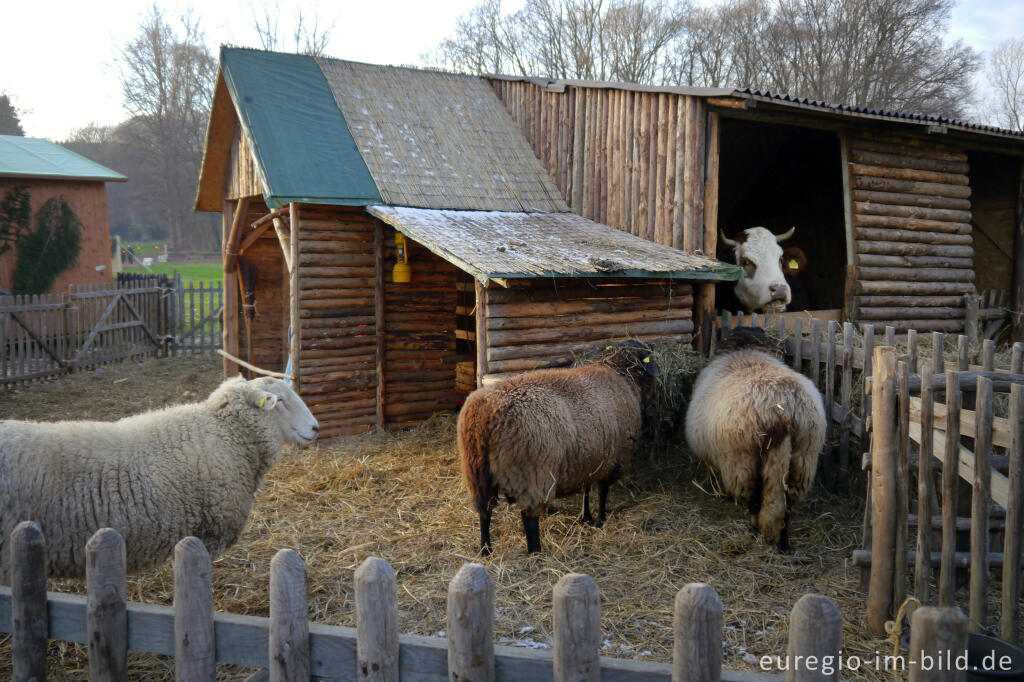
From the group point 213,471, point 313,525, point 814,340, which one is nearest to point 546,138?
point 814,340

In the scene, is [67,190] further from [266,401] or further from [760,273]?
[760,273]

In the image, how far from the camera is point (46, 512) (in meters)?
4.17

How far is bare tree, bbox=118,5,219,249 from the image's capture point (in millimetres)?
34750

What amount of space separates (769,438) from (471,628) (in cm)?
378

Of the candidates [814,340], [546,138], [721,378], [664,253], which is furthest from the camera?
[546,138]

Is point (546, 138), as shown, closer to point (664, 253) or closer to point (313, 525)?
point (664, 253)

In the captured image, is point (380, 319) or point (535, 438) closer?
point (535, 438)

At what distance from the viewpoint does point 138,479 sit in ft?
14.7

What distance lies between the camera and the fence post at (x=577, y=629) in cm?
229

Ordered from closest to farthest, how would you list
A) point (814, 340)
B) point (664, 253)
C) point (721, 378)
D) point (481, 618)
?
point (481, 618), point (721, 378), point (814, 340), point (664, 253)

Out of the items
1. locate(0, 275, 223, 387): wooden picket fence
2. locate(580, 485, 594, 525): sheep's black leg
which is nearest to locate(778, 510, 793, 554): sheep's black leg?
locate(580, 485, 594, 525): sheep's black leg

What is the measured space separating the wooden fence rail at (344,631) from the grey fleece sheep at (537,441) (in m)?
2.94

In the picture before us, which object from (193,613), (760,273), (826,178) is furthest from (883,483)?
(826,178)

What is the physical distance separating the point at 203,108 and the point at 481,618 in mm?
39682
